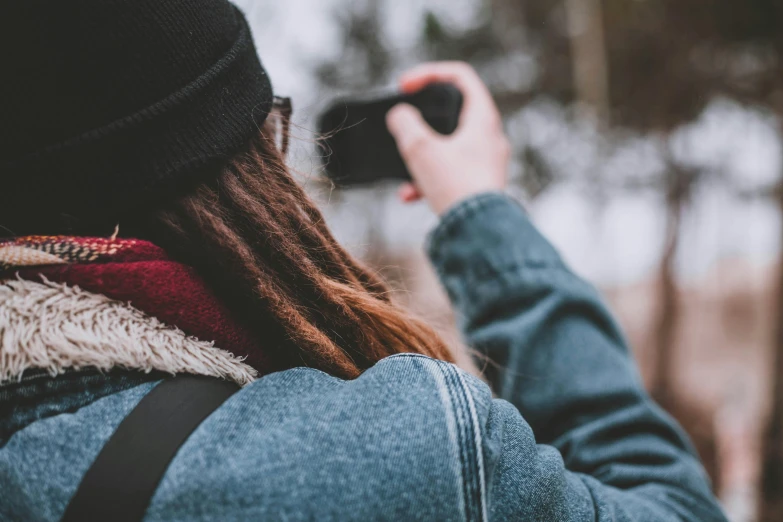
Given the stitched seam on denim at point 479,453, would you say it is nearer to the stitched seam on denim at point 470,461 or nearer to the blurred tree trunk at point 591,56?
the stitched seam on denim at point 470,461

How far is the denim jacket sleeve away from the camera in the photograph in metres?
0.79

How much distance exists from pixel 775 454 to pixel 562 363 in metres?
3.29

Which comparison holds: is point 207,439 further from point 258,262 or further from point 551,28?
point 551,28

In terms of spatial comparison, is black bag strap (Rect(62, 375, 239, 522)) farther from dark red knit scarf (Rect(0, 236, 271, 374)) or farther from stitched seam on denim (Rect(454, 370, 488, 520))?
stitched seam on denim (Rect(454, 370, 488, 520))

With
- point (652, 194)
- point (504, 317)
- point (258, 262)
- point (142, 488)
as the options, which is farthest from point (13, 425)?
point (652, 194)

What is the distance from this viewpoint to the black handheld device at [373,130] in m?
1.13

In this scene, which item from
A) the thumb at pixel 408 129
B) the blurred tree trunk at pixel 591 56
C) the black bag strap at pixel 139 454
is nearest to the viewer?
the black bag strap at pixel 139 454

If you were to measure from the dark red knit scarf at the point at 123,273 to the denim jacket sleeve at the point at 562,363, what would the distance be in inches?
18.0

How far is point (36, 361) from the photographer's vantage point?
0.52 m

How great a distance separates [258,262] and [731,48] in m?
6.72

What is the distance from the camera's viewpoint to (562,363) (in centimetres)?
85

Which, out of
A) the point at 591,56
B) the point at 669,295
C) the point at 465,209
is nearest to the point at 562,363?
the point at 465,209

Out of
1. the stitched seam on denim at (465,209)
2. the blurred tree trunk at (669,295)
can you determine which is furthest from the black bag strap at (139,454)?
the blurred tree trunk at (669,295)

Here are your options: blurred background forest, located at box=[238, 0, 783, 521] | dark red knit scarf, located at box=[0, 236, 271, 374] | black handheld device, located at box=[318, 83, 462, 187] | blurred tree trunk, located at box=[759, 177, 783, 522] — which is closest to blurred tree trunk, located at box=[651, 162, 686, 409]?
blurred background forest, located at box=[238, 0, 783, 521]
